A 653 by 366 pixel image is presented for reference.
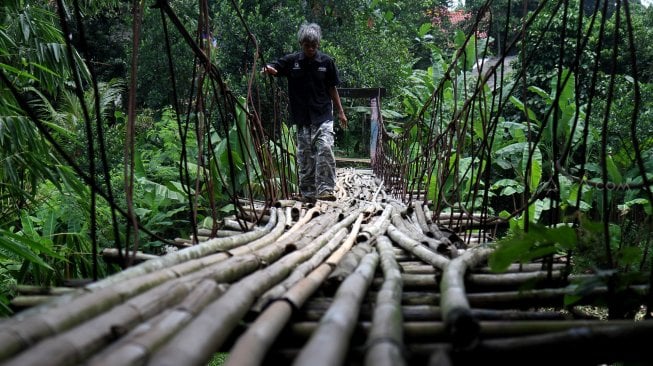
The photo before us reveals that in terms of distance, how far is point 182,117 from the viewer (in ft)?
24.7

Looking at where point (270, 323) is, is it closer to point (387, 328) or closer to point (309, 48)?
point (387, 328)

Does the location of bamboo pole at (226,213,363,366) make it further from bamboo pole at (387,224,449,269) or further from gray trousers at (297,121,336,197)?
gray trousers at (297,121,336,197)

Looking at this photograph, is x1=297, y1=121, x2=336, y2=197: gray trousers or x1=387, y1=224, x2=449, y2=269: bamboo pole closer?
x1=387, y1=224, x2=449, y2=269: bamboo pole

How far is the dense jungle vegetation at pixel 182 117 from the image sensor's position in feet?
3.70

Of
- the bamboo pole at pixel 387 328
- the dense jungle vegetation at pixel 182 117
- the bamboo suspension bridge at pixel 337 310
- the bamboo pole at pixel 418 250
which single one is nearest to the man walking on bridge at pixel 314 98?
the dense jungle vegetation at pixel 182 117

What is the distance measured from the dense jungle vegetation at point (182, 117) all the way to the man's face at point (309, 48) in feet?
0.78

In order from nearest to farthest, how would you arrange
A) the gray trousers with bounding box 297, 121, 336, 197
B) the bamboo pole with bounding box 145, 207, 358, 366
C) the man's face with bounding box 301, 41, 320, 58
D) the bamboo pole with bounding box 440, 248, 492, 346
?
the bamboo pole with bounding box 145, 207, 358, 366
the bamboo pole with bounding box 440, 248, 492, 346
the man's face with bounding box 301, 41, 320, 58
the gray trousers with bounding box 297, 121, 336, 197

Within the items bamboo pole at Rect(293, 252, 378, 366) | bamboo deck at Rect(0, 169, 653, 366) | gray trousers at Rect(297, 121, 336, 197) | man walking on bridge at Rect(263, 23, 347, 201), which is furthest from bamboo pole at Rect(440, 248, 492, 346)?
gray trousers at Rect(297, 121, 336, 197)

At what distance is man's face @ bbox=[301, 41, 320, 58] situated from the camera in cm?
294

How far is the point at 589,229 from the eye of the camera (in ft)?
3.09

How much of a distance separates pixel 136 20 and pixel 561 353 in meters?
1.08

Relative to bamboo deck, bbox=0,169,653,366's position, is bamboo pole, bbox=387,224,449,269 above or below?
below

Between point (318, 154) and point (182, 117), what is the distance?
499cm

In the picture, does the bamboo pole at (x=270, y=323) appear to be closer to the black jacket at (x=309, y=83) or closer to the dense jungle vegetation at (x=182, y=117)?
the dense jungle vegetation at (x=182, y=117)
